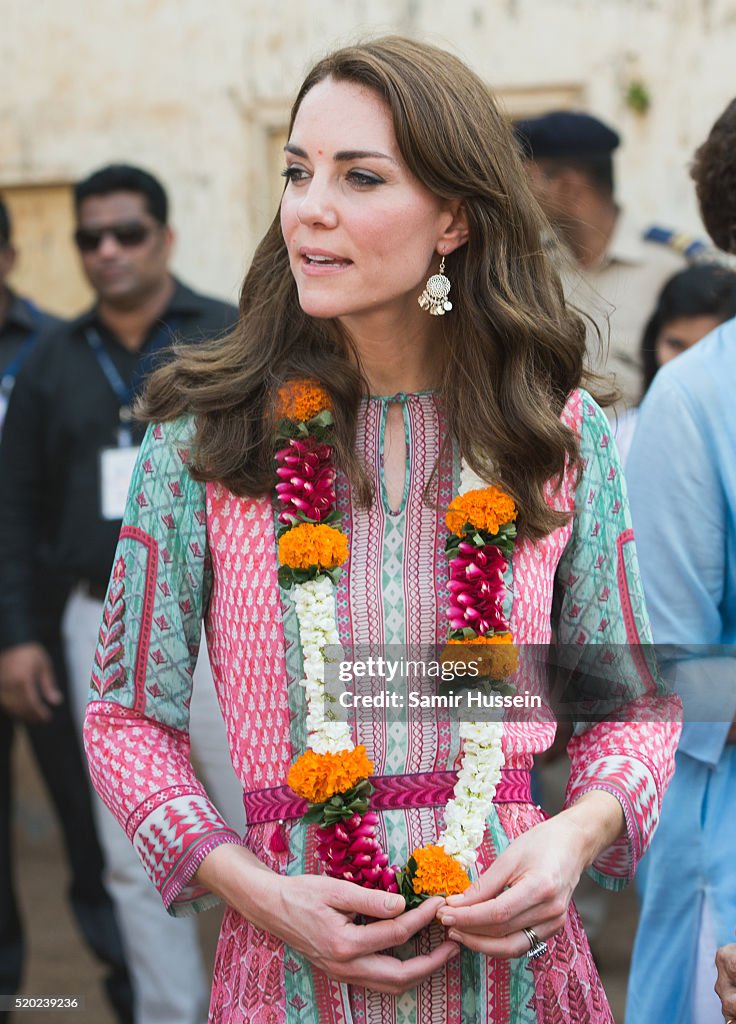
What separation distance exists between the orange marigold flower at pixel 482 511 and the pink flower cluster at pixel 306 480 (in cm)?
19

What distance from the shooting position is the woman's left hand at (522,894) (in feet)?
6.77

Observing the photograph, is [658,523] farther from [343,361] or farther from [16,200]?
[16,200]

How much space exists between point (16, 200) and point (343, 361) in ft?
18.6

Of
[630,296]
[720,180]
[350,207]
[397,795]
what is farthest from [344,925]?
[630,296]

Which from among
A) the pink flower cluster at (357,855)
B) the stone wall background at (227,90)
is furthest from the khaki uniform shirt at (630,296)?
Result: the pink flower cluster at (357,855)

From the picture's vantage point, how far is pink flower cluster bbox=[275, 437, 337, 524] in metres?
2.30

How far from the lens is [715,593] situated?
9.00 feet

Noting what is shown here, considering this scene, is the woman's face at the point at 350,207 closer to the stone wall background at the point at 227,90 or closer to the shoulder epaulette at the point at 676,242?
the shoulder epaulette at the point at 676,242

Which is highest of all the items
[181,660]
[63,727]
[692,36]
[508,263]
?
[692,36]

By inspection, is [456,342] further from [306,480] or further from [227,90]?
[227,90]

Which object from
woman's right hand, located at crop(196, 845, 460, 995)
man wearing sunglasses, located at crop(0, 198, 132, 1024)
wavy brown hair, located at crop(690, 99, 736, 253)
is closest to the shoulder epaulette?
man wearing sunglasses, located at crop(0, 198, 132, 1024)

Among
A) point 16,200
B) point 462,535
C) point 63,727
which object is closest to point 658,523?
point 462,535

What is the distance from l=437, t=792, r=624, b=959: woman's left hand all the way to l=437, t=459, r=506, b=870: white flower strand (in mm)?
77

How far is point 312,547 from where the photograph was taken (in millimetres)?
2240
